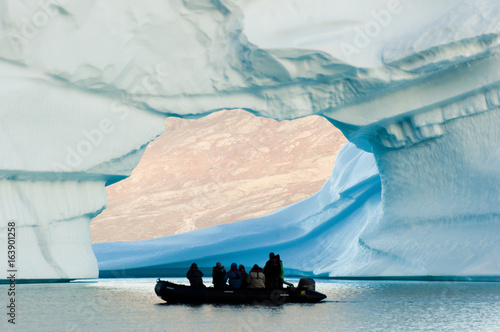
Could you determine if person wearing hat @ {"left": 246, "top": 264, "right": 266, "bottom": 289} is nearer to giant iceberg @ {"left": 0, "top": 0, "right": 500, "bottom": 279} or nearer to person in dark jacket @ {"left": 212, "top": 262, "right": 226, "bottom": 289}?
person in dark jacket @ {"left": 212, "top": 262, "right": 226, "bottom": 289}

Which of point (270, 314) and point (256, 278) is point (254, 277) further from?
point (270, 314)

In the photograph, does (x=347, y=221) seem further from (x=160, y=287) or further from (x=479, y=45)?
(x=160, y=287)

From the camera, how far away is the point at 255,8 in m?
10.8

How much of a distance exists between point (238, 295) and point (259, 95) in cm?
458

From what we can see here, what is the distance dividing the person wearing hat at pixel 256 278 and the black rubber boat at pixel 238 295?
150mm

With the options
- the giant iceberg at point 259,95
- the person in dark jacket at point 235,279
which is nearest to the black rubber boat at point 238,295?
the person in dark jacket at point 235,279

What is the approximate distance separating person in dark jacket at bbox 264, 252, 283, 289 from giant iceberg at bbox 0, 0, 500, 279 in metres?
3.85

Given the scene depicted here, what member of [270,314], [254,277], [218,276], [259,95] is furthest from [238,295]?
[259,95]

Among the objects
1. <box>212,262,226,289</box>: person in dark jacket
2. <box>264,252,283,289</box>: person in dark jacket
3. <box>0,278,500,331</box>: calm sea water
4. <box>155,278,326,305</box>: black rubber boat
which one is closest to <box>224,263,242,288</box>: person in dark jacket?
<box>212,262,226,289</box>: person in dark jacket

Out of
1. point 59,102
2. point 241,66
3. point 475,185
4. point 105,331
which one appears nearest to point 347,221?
point 475,185

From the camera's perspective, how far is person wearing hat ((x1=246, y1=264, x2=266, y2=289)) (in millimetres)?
8062

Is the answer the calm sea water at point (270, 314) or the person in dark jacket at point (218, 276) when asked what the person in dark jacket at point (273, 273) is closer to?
the calm sea water at point (270, 314)

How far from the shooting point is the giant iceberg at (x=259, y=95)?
33.5 ft

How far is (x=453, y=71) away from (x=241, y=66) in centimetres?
366
